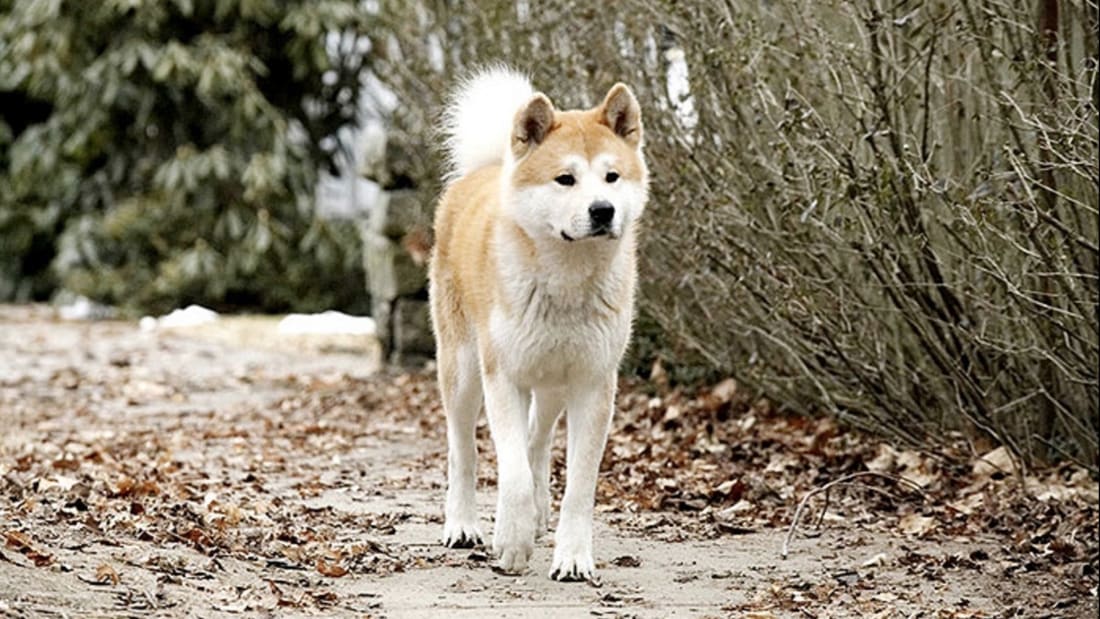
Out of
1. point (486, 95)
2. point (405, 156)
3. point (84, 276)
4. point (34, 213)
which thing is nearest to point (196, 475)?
point (486, 95)

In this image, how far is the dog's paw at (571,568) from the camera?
511 cm

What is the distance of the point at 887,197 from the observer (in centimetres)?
571

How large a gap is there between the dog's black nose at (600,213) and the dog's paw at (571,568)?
0.97 meters

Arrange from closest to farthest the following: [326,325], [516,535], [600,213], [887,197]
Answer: [600,213], [516,535], [887,197], [326,325]

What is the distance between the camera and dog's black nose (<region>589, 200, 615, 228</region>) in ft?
16.3

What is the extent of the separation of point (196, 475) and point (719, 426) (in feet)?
7.99

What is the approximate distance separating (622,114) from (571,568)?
1.35 meters

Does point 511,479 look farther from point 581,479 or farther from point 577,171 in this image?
point 577,171

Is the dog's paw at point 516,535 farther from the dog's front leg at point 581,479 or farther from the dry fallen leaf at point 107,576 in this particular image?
the dry fallen leaf at point 107,576

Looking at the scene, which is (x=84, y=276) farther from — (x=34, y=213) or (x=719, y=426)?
(x=719, y=426)

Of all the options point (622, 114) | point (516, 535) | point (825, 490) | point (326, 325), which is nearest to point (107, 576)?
point (516, 535)

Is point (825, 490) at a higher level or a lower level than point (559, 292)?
lower

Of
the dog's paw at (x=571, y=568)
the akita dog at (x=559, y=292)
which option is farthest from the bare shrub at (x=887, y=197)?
the dog's paw at (x=571, y=568)

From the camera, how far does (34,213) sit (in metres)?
17.9
